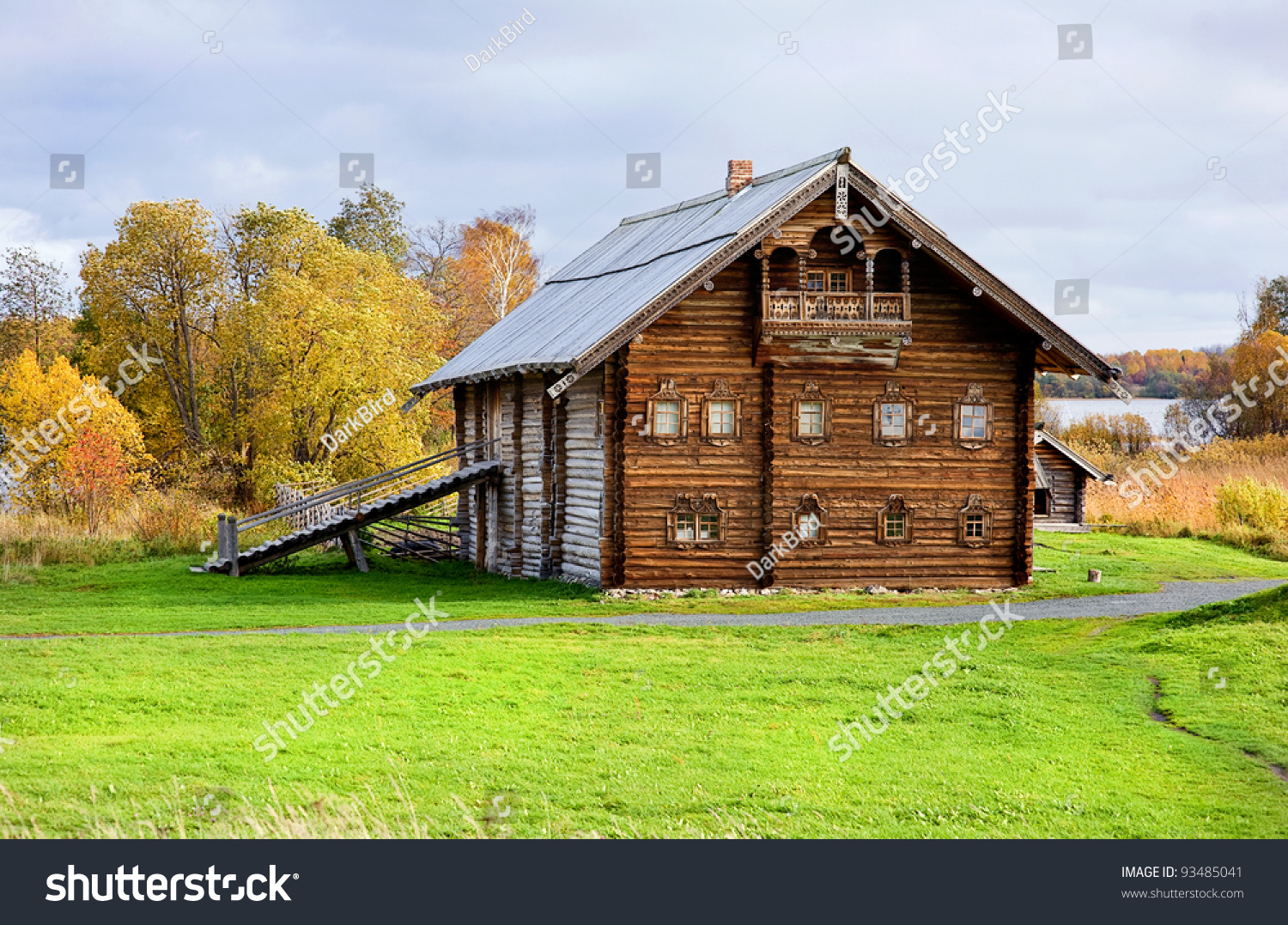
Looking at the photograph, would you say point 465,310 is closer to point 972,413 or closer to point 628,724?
point 972,413

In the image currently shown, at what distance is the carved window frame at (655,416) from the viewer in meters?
29.0

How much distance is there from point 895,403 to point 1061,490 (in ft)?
59.8

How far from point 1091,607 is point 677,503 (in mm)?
8854

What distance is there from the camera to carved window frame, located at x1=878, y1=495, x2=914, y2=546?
99.1ft

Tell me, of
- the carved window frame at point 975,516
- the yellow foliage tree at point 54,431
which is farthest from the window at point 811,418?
the yellow foliage tree at point 54,431

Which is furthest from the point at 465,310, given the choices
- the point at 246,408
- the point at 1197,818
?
the point at 1197,818

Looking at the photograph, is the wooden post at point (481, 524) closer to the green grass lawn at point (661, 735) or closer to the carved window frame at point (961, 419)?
the green grass lawn at point (661, 735)

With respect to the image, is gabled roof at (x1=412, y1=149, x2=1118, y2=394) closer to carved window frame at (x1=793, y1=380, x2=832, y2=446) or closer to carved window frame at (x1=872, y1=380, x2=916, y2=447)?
carved window frame at (x1=872, y1=380, x2=916, y2=447)

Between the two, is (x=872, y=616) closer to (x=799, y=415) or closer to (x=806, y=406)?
(x=799, y=415)
